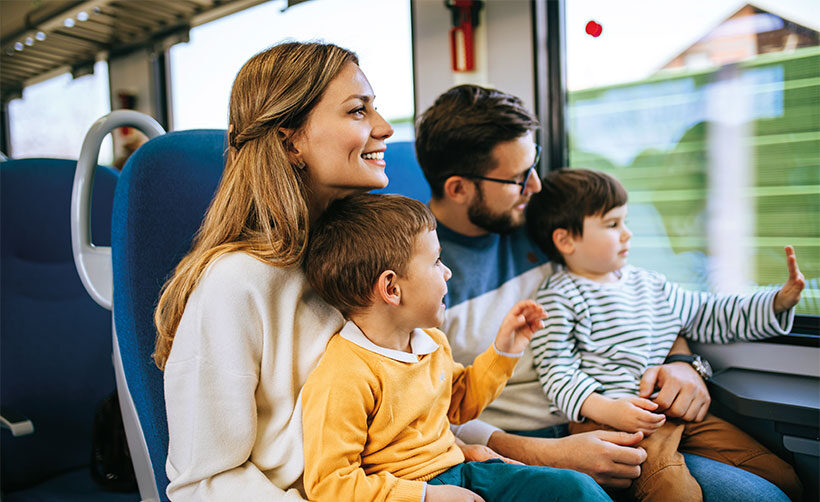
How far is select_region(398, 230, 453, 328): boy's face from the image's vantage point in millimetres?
1006

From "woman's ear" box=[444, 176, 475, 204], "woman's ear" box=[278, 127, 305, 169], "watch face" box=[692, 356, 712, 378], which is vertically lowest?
"watch face" box=[692, 356, 712, 378]

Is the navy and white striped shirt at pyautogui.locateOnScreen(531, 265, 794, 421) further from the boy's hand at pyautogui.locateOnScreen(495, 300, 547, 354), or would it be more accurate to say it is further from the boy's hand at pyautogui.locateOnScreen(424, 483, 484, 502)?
the boy's hand at pyautogui.locateOnScreen(424, 483, 484, 502)

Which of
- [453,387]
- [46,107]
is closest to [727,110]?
[453,387]

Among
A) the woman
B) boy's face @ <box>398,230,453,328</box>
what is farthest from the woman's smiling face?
boy's face @ <box>398,230,453,328</box>

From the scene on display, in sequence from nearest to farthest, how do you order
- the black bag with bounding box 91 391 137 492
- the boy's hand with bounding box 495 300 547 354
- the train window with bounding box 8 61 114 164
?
the boy's hand with bounding box 495 300 547 354 → the black bag with bounding box 91 391 137 492 → the train window with bounding box 8 61 114 164

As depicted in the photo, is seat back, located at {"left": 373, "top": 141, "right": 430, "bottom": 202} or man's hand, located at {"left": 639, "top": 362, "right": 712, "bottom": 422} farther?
seat back, located at {"left": 373, "top": 141, "right": 430, "bottom": 202}

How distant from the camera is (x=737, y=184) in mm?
1752

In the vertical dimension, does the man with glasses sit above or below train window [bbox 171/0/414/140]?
below

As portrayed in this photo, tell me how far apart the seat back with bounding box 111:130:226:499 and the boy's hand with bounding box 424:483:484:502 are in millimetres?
475

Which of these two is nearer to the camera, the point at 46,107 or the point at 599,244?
the point at 599,244

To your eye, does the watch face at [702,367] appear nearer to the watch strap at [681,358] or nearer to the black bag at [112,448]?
the watch strap at [681,358]

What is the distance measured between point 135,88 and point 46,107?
158 centimetres

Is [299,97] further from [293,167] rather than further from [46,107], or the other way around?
[46,107]

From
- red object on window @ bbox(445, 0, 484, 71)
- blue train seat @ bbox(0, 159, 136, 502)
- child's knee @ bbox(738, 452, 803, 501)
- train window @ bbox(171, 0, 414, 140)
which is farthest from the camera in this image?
train window @ bbox(171, 0, 414, 140)
